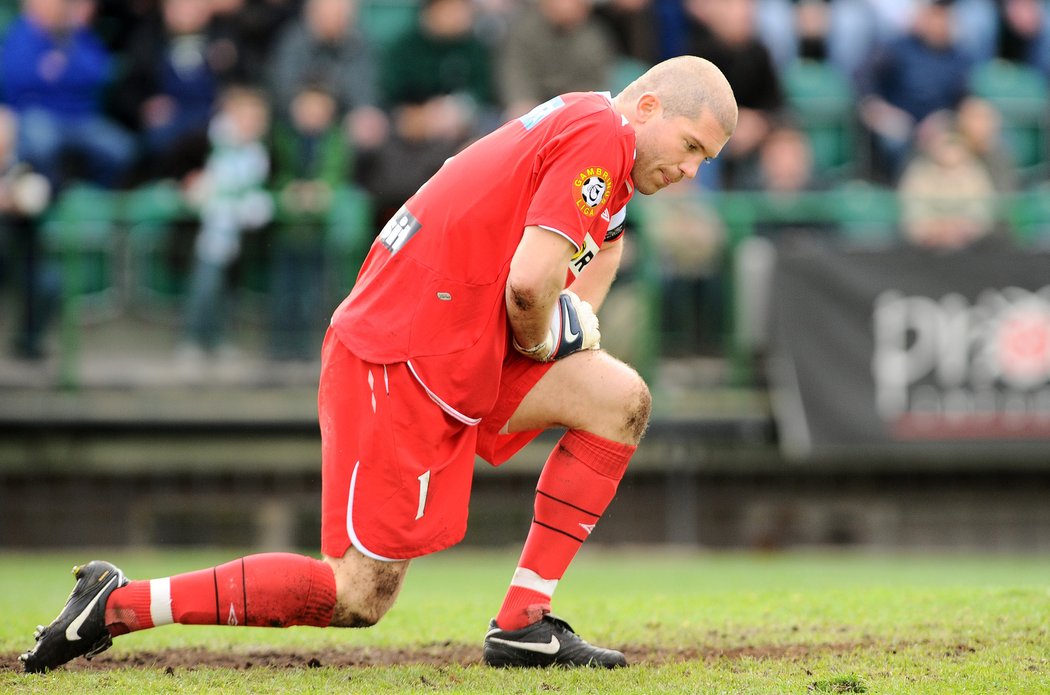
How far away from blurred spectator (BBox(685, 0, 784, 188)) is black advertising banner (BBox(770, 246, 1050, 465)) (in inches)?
57.0

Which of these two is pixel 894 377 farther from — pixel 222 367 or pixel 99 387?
pixel 99 387

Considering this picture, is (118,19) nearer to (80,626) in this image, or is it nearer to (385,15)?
(385,15)

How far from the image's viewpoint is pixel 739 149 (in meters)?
13.4

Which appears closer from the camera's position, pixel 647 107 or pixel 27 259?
pixel 647 107

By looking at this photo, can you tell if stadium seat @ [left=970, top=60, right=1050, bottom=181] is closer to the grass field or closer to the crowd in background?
the crowd in background

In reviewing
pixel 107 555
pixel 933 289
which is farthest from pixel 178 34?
pixel 933 289

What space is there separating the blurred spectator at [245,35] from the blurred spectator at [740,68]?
3.85m

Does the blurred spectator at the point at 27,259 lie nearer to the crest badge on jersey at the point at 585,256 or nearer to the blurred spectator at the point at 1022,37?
the crest badge on jersey at the point at 585,256

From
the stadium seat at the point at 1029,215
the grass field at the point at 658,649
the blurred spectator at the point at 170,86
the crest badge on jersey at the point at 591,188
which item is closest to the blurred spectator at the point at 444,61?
the blurred spectator at the point at 170,86

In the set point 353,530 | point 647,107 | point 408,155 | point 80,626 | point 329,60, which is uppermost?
point 329,60

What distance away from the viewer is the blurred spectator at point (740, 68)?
13.4m

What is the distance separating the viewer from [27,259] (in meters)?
12.3

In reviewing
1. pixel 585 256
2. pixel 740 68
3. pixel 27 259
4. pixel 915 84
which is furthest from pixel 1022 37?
pixel 585 256

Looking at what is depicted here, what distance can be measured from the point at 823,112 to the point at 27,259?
7533mm
